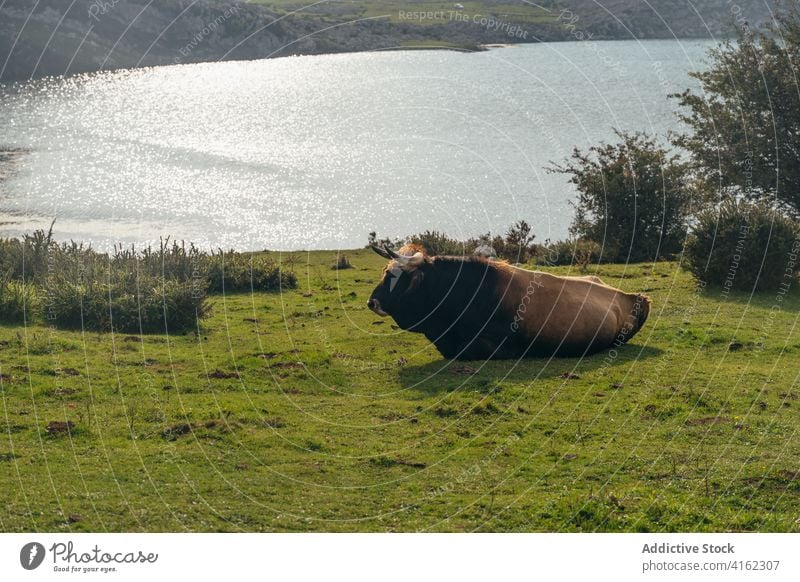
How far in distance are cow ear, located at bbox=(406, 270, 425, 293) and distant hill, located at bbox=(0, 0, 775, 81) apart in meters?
106

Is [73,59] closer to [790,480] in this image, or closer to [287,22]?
[287,22]

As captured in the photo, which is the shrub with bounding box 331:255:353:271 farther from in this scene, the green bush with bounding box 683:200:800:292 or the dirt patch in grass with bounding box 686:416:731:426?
the dirt patch in grass with bounding box 686:416:731:426

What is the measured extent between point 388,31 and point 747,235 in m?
124

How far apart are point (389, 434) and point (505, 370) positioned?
173 inches

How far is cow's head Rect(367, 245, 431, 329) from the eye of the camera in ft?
75.4

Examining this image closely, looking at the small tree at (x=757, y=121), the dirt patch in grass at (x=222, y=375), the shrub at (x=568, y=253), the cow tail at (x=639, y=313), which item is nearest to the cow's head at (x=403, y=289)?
the dirt patch in grass at (x=222, y=375)

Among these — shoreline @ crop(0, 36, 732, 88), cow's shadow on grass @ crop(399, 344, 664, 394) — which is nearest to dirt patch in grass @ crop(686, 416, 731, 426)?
cow's shadow on grass @ crop(399, 344, 664, 394)

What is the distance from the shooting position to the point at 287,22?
154 m

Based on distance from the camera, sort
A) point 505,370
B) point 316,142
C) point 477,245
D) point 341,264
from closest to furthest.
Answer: point 505,370 → point 341,264 → point 477,245 → point 316,142

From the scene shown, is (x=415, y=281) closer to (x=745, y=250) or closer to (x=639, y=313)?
(x=639, y=313)

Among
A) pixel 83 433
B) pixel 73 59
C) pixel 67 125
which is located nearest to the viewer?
pixel 83 433

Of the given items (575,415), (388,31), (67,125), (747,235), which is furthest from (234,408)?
(388,31)

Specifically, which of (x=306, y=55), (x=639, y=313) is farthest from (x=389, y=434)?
(x=306, y=55)
